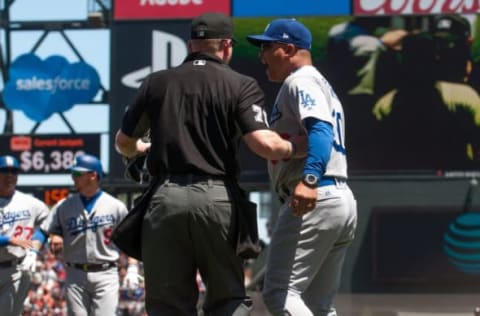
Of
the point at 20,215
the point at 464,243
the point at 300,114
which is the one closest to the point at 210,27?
the point at 300,114

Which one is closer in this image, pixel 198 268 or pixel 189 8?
pixel 198 268

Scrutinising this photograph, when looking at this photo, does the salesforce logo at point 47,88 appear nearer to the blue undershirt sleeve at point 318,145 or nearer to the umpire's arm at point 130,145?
the umpire's arm at point 130,145

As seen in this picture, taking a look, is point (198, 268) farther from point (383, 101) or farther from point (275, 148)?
point (383, 101)

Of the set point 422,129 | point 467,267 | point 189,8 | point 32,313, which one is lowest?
point 32,313

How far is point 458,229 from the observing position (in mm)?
21906

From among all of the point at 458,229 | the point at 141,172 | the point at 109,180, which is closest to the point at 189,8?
the point at 109,180

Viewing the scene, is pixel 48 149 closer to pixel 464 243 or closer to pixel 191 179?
pixel 464 243

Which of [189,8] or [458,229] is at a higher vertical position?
[189,8]

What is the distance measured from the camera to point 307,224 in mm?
5391

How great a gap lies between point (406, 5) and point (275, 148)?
54.9 ft

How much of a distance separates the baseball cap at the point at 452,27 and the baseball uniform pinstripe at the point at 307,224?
50.8 ft

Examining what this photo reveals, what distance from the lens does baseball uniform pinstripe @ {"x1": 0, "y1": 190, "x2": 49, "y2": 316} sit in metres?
9.66

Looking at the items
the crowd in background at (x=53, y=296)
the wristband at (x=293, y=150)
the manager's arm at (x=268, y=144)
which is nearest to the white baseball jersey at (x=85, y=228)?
the wristband at (x=293, y=150)

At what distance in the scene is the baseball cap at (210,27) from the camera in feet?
17.3
